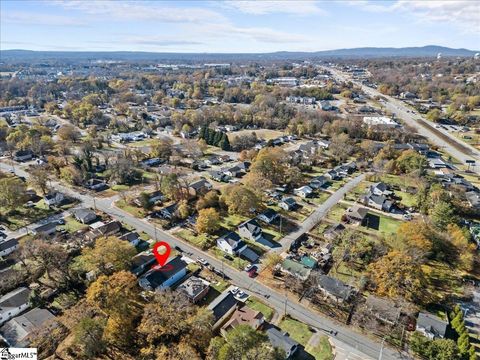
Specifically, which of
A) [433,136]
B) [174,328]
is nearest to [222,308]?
[174,328]

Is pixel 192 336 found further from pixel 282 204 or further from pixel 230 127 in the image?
pixel 230 127

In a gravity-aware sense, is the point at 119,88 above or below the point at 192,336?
above

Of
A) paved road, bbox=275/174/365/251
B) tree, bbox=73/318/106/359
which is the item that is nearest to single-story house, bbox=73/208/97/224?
tree, bbox=73/318/106/359

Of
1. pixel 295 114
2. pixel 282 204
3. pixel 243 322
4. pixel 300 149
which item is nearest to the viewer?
pixel 243 322

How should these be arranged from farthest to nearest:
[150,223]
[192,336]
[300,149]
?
[300,149] → [150,223] → [192,336]

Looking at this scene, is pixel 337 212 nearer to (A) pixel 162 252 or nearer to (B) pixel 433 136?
(A) pixel 162 252

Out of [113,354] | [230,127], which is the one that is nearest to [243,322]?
[113,354]

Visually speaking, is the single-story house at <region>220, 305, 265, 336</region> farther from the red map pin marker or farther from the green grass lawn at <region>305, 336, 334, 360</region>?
the red map pin marker
